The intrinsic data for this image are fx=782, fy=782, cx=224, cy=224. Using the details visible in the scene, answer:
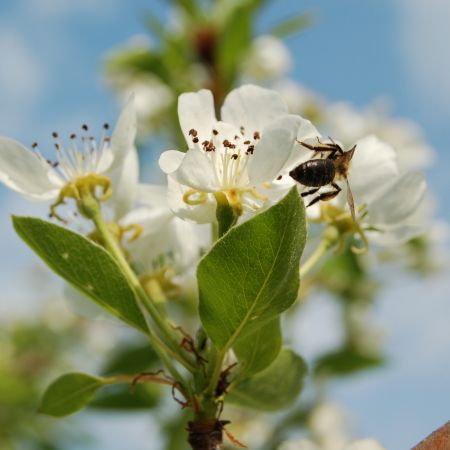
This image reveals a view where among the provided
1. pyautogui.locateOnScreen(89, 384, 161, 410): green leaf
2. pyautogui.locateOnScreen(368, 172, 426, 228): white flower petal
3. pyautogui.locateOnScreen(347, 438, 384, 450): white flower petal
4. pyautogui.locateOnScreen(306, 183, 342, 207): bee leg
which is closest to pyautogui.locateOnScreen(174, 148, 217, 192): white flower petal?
pyautogui.locateOnScreen(306, 183, 342, 207): bee leg

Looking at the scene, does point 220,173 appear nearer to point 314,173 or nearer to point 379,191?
point 314,173

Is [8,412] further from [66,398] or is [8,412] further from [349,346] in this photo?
[66,398]

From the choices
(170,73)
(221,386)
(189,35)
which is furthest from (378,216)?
(189,35)

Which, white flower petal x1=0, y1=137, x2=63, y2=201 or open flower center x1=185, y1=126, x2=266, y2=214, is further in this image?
white flower petal x1=0, y1=137, x2=63, y2=201

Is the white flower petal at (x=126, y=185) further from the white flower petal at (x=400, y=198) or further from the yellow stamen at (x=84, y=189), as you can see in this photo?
the white flower petal at (x=400, y=198)

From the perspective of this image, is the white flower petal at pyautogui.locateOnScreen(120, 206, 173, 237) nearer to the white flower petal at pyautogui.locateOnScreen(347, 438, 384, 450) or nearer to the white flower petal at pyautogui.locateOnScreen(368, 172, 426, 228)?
the white flower petal at pyautogui.locateOnScreen(368, 172, 426, 228)

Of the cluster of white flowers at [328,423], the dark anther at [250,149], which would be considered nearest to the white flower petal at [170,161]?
the dark anther at [250,149]
